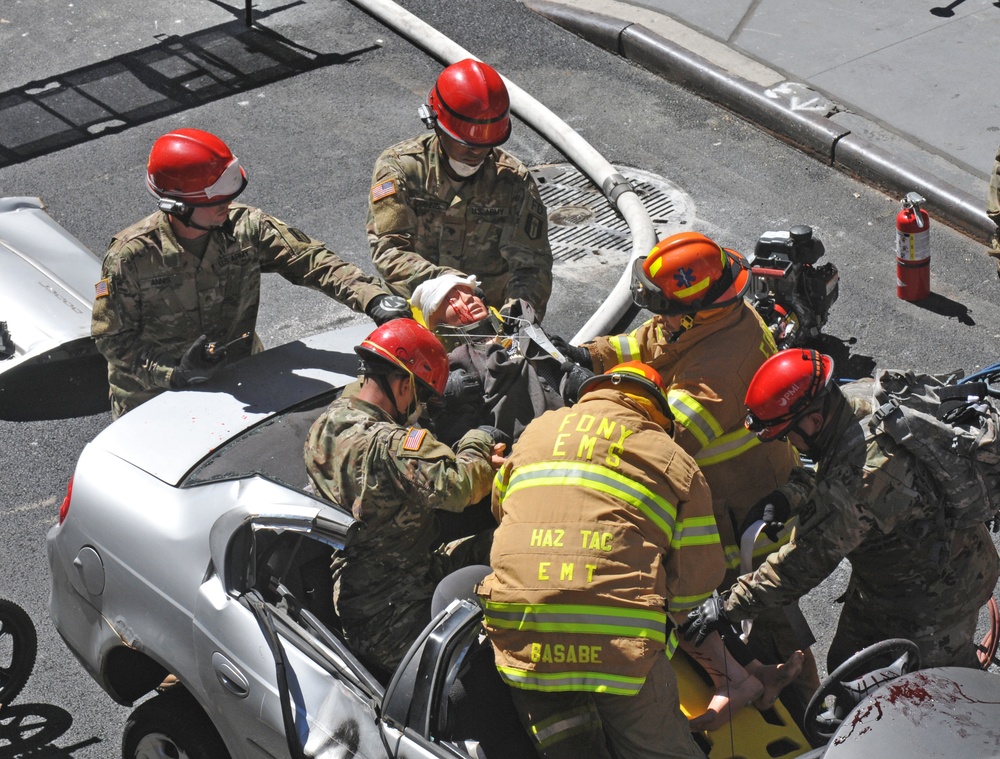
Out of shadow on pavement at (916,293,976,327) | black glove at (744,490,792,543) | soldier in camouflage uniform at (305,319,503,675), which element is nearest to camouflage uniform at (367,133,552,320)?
soldier in camouflage uniform at (305,319,503,675)

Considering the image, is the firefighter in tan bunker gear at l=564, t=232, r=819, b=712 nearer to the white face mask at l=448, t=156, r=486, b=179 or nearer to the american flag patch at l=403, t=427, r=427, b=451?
the american flag patch at l=403, t=427, r=427, b=451

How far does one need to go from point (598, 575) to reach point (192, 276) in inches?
110

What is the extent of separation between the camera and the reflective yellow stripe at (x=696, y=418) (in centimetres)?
473

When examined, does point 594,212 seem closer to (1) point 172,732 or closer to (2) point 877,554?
(2) point 877,554

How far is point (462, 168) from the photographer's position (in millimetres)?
5980

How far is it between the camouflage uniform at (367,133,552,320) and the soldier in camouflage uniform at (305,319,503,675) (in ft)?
5.33

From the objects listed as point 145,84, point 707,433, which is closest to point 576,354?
point 707,433

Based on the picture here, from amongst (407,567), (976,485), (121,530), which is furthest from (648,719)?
(121,530)

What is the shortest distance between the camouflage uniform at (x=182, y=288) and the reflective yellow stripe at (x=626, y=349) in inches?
46.0

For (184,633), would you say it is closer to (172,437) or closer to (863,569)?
(172,437)

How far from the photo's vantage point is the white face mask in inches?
235

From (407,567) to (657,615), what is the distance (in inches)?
45.1

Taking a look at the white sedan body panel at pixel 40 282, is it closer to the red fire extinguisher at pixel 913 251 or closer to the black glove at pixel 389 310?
the black glove at pixel 389 310

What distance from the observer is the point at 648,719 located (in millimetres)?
3863
